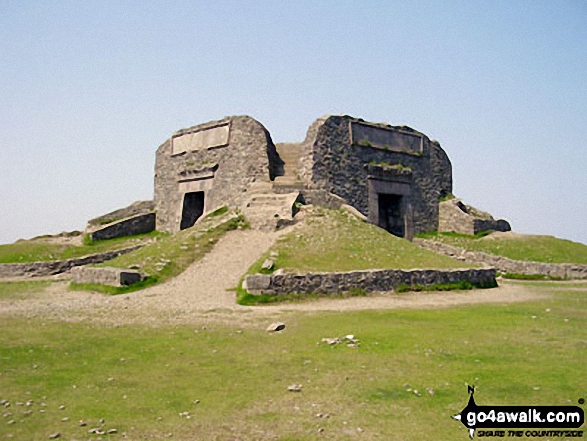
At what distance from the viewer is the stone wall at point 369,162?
82.5 ft

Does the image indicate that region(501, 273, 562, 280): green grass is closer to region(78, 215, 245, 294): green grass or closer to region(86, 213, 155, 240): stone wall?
region(78, 215, 245, 294): green grass

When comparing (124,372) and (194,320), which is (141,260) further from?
(124,372)

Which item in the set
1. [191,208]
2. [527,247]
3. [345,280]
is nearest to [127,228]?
[191,208]

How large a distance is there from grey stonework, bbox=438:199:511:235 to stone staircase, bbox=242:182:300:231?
12990 mm

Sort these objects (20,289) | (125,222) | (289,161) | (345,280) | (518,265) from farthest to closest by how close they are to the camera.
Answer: (125,222)
(289,161)
(518,265)
(20,289)
(345,280)

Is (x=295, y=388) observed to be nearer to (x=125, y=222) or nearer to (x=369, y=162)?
(x=369, y=162)

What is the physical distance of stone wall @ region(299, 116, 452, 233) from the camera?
82.5 ft

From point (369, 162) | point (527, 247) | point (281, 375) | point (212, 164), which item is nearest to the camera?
point (281, 375)

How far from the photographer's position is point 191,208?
30.4 metres

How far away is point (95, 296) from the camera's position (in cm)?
1542

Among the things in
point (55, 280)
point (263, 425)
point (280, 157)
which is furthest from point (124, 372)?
point (280, 157)

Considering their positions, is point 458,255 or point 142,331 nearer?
point 142,331

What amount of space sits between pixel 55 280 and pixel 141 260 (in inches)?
237

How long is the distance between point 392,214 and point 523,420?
25.4 m
